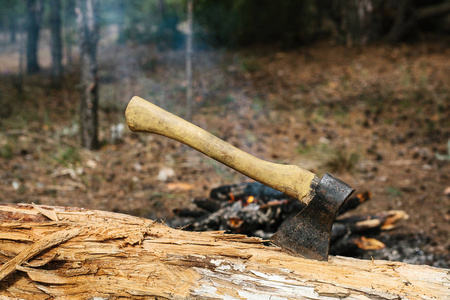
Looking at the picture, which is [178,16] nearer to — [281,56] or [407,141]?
[281,56]

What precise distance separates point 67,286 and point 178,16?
11521 mm

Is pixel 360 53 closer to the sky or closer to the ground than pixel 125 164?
closer to the sky

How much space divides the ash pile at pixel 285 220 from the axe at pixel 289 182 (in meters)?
0.71

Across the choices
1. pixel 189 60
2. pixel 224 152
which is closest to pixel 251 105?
pixel 189 60

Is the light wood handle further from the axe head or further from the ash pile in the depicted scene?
the ash pile

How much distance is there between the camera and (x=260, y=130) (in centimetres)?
553

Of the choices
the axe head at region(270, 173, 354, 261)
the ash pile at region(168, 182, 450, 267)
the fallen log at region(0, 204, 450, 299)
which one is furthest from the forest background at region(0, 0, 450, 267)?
the axe head at region(270, 173, 354, 261)

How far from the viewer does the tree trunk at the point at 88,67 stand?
434 centimetres

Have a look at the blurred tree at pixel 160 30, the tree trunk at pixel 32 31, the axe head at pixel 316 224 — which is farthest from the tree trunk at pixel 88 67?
the tree trunk at pixel 32 31

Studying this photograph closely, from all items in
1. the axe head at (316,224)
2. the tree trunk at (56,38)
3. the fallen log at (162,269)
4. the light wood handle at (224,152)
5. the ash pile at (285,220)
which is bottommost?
the ash pile at (285,220)

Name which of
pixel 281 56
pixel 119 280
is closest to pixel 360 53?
pixel 281 56

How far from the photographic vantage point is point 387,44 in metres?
8.16

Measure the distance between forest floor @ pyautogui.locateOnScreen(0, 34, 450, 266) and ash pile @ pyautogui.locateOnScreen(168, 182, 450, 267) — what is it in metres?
0.22

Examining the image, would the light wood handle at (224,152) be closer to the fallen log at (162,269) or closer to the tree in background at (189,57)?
the fallen log at (162,269)
